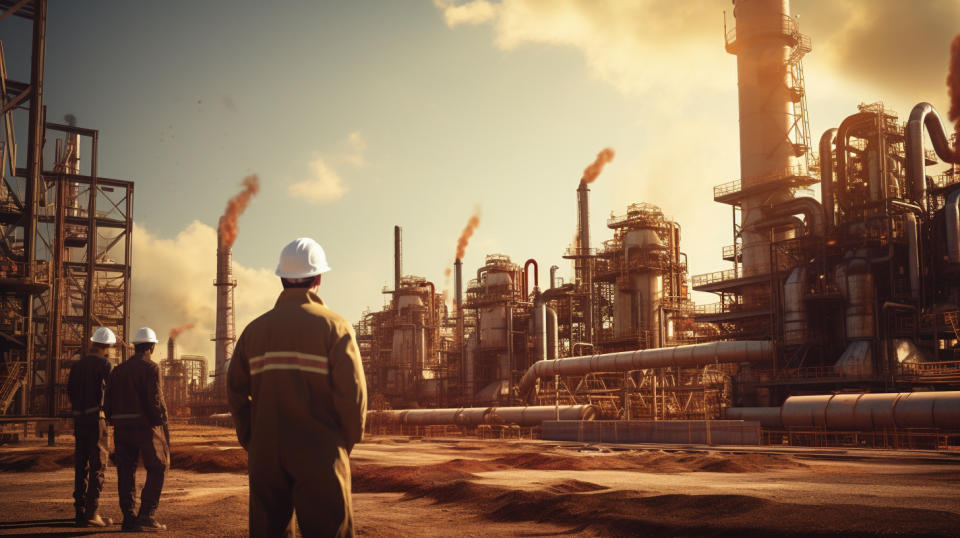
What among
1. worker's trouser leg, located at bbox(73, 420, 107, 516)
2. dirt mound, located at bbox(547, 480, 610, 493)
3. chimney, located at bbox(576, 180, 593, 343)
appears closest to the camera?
worker's trouser leg, located at bbox(73, 420, 107, 516)

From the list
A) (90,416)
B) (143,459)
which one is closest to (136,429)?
(143,459)

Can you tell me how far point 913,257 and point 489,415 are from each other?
75.6 ft

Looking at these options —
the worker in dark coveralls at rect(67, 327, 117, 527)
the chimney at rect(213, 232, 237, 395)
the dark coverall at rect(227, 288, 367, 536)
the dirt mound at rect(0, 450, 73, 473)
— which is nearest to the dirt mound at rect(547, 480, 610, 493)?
the worker in dark coveralls at rect(67, 327, 117, 527)

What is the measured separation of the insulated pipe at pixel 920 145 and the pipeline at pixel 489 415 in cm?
1809

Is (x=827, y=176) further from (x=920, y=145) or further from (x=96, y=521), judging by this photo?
(x=96, y=521)

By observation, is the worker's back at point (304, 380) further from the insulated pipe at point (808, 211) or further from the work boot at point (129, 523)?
the insulated pipe at point (808, 211)

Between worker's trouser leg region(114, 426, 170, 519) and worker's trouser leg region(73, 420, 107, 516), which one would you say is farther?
worker's trouser leg region(73, 420, 107, 516)

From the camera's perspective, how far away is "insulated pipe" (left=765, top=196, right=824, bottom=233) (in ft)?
132

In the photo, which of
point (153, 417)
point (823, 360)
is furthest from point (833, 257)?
point (153, 417)

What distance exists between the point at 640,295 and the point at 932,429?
2646cm

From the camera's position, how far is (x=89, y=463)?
9.29 metres

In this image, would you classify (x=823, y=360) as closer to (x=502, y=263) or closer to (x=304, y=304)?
(x=502, y=263)

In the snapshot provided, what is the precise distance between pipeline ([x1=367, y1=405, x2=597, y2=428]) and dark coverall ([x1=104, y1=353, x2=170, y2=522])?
109 ft

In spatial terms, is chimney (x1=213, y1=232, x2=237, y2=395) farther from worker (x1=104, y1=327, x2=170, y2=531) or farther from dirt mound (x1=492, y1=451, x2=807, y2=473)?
A: worker (x1=104, y1=327, x2=170, y2=531)
